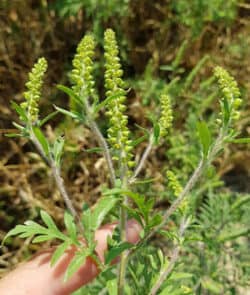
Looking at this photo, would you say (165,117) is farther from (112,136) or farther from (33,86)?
(33,86)

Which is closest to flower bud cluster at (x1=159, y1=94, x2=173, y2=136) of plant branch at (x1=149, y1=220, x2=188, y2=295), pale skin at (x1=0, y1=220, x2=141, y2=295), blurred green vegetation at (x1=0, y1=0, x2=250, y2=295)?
plant branch at (x1=149, y1=220, x2=188, y2=295)

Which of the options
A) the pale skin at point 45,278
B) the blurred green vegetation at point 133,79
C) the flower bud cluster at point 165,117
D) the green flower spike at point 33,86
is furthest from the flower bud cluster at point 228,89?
the blurred green vegetation at point 133,79

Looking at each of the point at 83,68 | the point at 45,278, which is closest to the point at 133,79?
the point at 45,278

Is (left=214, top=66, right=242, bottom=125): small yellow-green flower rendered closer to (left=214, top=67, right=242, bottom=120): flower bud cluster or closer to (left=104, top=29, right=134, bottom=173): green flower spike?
(left=214, top=67, right=242, bottom=120): flower bud cluster

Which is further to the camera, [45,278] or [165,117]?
[45,278]

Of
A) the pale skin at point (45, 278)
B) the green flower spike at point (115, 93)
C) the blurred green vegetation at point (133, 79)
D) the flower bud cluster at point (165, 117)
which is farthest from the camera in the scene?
the blurred green vegetation at point (133, 79)

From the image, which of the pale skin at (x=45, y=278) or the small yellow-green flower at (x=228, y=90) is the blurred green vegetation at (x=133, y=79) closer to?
the pale skin at (x=45, y=278)

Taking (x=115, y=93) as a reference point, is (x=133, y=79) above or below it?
below

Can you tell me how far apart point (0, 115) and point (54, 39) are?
2.10ft

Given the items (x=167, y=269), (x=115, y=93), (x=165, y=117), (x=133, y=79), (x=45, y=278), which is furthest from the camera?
(x=133, y=79)

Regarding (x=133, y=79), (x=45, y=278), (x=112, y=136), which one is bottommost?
(x=45, y=278)

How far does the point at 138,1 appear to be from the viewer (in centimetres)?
322

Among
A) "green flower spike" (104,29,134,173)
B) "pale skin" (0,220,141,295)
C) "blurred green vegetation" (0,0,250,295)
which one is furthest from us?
"blurred green vegetation" (0,0,250,295)

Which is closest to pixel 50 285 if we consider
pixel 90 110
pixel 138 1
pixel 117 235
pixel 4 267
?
pixel 117 235
